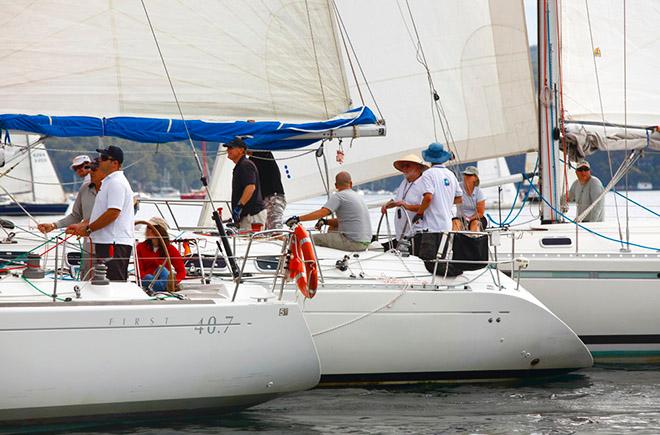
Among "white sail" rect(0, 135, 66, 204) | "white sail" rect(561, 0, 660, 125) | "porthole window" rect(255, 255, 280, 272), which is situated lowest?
"porthole window" rect(255, 255, 280, 272)

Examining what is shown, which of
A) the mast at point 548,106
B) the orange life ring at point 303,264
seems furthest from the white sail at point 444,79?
the orange life ring at point 303,264

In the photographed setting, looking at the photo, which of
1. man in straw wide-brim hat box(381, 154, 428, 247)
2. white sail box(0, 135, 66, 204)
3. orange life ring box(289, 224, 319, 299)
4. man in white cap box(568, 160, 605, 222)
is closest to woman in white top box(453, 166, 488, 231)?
man in straw wide-brim hat box(381, 154, 428, 247)

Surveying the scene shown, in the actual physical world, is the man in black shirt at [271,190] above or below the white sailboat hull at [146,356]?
above

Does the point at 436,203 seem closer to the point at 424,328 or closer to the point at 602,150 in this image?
the point at 424,328

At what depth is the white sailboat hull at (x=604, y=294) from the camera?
429 inches

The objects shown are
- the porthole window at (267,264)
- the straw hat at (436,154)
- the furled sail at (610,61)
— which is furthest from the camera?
the furled sail at (610,61)

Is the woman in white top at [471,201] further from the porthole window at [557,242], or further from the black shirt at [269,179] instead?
the black shirt at [269,179]

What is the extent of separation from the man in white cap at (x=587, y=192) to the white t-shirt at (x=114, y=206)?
20.9ft

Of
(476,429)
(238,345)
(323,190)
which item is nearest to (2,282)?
(238,345)

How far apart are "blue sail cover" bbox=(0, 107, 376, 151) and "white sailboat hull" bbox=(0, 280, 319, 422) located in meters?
2.00

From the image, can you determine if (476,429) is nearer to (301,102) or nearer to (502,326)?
(502,326)

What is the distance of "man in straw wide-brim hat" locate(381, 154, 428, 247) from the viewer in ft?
33.8

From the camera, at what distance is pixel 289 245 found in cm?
→ 821

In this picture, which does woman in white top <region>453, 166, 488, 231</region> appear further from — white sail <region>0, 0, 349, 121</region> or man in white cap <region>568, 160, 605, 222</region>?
white sail <region>0, 0, 349, 121</region>
